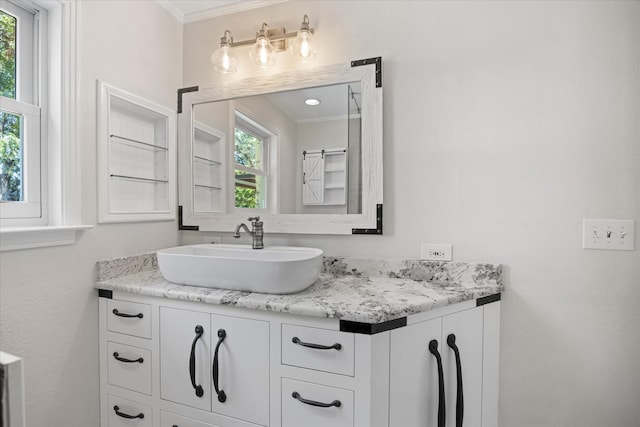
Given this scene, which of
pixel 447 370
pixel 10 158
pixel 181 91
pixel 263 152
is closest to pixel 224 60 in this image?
pixel 181 91

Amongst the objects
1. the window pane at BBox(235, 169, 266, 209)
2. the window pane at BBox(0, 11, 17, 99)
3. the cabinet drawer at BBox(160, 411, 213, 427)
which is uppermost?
the window pane at BBox(0, 11, 17, 99)

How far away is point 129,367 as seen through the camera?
152 centimetres

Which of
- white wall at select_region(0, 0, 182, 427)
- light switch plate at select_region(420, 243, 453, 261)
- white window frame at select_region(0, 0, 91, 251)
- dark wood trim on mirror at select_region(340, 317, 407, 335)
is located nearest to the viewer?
dark wood trim on mirror at select_region(340, 317, 407, 335)

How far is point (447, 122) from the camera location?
5.24 ft

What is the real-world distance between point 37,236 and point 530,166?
73.8 inches

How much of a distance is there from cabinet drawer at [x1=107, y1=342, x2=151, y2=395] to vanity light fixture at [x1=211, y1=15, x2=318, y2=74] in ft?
4.41

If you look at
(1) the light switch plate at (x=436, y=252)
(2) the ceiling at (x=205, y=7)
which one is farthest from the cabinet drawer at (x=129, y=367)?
(2) the ceiling at (x=205, y=7)

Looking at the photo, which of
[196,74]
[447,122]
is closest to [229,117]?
[196,74]

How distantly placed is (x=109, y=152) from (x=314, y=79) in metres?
0.98

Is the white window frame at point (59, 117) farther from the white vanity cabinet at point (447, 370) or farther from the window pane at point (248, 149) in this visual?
the white vanity cabinet at point (447, 370)

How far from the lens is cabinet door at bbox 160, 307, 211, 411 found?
4.46ft

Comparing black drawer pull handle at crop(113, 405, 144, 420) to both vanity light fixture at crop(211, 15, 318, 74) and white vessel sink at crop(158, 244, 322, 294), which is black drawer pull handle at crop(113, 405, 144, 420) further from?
vanity light fixture at crop(211, 15, 318, 74)

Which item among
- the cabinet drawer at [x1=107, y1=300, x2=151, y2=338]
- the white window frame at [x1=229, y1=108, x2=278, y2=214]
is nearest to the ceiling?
the white window frame at [x1=229, y1=108, x2=278, y2=214]

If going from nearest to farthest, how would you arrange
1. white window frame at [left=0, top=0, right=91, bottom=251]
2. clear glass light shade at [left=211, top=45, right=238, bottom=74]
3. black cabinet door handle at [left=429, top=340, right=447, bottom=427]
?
black cabinet door handle at [left=429, top=340, right=447, bottom=427] → white window frame at [left=0, top=0, right=91, bottom=251] → clear glass light shade at [left=211, top=45, right=238, bottom=74]
